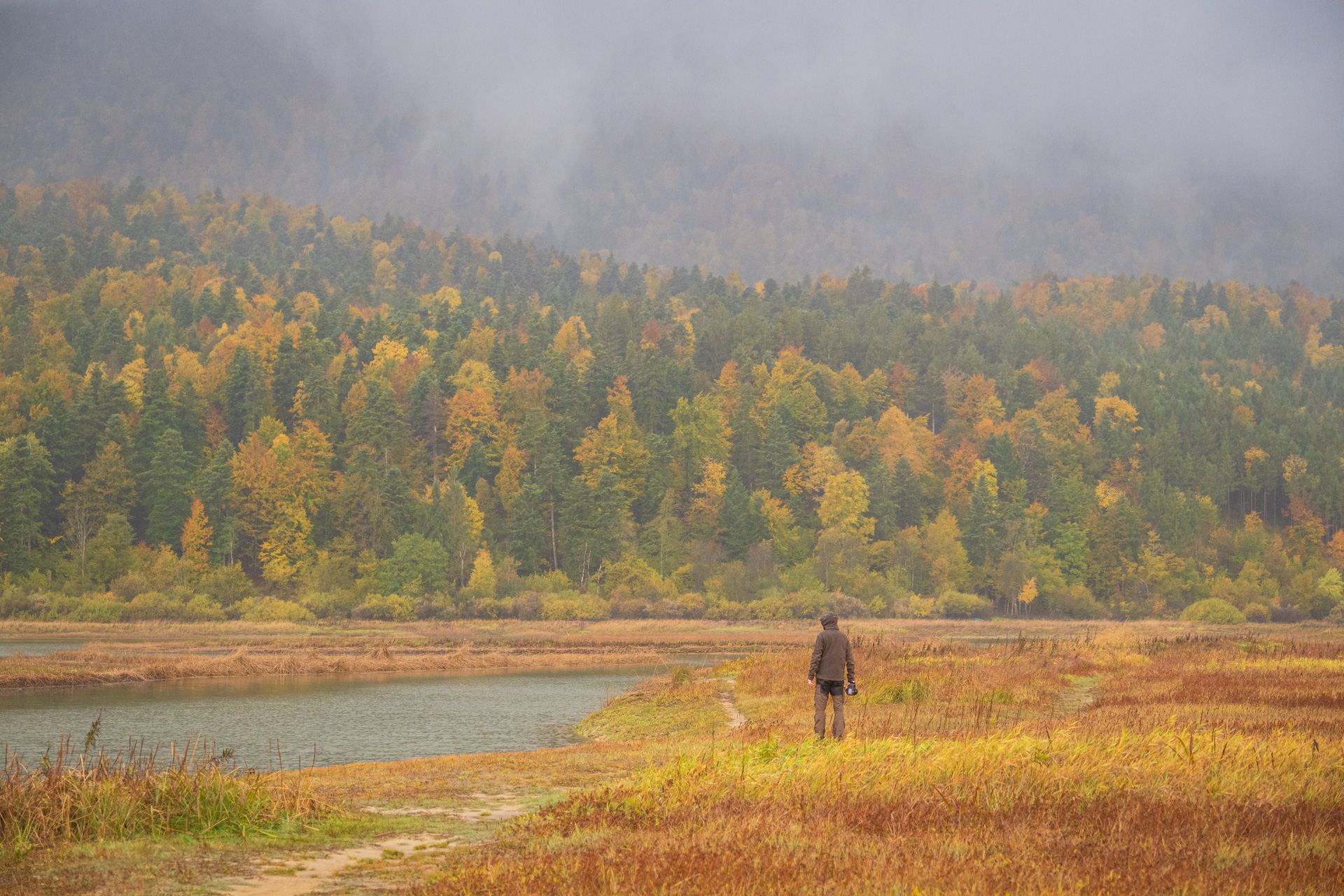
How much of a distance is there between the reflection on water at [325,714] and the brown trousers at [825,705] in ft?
41.1

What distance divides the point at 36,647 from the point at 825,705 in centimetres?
6652

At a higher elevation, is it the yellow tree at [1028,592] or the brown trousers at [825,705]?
the brown trousers at [825,705]

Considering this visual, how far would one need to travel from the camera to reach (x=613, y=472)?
5261 inches

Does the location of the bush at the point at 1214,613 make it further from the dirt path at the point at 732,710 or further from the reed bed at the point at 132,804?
the reed bed at the point at 132,804

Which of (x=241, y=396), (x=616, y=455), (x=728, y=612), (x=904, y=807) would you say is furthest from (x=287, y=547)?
(x=904, y=807)

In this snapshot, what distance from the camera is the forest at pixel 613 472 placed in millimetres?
109625

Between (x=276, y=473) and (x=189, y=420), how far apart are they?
56.8 ft

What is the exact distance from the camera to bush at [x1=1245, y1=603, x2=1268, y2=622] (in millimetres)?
112625

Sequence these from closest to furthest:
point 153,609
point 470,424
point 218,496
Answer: point 153,609
point 218,496
point 470,424

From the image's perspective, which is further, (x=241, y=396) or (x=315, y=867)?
(x=241, y=396)

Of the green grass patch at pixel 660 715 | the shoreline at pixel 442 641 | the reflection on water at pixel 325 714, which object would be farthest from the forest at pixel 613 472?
the green grass patch at pixel 660 715

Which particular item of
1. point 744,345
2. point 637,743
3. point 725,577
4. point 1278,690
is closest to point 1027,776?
point 637,743

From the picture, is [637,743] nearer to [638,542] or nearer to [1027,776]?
[1027,776]

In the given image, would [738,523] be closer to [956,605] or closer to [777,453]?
[777,453]
